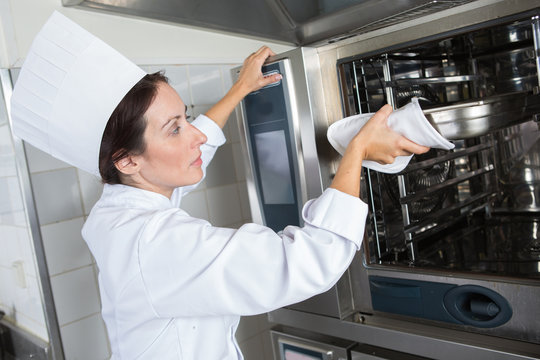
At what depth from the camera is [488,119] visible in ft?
3.47

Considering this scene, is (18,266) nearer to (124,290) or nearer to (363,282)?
(124,290)

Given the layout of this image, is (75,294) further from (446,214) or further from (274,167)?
(446,214)

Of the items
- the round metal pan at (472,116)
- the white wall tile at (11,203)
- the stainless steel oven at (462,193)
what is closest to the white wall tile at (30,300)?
the white wall tile at (11,203)

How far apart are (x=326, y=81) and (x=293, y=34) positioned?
16.2 inches

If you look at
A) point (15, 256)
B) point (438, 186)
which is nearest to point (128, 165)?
point (15, 256)

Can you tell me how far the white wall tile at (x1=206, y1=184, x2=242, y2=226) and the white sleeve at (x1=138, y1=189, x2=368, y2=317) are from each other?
902mm

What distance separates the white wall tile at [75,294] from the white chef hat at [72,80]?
623mm

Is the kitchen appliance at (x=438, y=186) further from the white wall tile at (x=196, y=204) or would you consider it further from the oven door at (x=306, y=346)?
the white wall tile at (x=196, y=204)

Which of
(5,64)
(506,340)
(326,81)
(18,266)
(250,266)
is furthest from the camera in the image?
(18,266)

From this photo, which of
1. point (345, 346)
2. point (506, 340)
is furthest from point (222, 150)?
point (506, 340)

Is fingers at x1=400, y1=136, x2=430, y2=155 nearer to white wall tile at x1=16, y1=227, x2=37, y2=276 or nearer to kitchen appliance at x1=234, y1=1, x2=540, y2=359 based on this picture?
kitchen appliance at x1=234, y1=1, x2=540, y2=359

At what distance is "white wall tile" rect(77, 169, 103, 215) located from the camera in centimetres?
151

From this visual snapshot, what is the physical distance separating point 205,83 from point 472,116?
1.11 metres

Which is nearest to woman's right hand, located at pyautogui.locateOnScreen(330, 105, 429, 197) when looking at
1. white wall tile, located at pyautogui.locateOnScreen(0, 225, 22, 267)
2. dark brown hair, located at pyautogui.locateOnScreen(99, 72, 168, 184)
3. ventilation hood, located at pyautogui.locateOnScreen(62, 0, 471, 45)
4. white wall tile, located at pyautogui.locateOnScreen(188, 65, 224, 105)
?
ventilation hood, located at pyautogui.locateOnScreen(62, 0, 471, 45)
